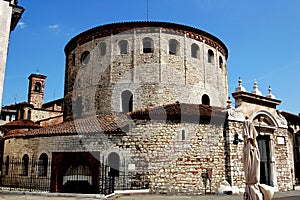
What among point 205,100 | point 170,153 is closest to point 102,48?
point 205,100

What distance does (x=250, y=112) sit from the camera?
18219mm

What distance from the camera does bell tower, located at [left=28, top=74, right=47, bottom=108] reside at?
40.1 metres

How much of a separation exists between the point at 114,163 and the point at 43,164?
5845 millimetres

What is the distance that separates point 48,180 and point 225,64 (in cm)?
1775

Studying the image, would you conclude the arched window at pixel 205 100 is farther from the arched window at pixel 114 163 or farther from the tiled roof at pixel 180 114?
the arched window at pixel 114 163

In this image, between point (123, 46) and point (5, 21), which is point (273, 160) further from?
point (5, 21)

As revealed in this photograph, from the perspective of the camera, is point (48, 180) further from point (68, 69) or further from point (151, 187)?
point (68, 69)

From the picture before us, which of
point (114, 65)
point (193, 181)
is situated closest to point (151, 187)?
point (193, 181)

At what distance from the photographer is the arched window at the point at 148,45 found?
24142 mm

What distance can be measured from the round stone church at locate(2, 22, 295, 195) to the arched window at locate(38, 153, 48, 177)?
63mm

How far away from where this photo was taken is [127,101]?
933 inches

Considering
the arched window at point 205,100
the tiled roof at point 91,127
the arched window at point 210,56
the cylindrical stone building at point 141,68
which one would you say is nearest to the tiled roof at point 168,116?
the tiled roof at point 91,127

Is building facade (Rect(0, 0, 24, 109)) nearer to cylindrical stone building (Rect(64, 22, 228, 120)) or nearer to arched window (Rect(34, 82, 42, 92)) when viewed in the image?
cylindrical stone building (Rect(64, 22, 228, 120))

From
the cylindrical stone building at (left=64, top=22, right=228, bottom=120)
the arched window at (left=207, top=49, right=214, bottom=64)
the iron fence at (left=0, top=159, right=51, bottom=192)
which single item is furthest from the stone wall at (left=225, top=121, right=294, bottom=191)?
the iron fence at (left=0, top=159, right=51, bottom=192)
